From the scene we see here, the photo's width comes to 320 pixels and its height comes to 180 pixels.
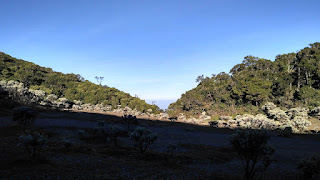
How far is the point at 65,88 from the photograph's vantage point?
80500 millimetres

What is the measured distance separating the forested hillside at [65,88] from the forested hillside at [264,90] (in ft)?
56.1

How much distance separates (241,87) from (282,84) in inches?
450

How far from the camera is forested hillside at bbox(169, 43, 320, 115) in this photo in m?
52.6

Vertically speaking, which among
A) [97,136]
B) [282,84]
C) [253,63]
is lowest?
[97,136]

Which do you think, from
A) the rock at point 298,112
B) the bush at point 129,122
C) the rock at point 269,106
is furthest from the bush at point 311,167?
the rock at point 269,106

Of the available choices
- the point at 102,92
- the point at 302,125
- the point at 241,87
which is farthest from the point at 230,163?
the point at 102,92

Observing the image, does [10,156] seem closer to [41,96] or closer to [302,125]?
[302,125]

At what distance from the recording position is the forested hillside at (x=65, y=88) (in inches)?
2736

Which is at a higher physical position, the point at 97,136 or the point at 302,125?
the point at 302,125

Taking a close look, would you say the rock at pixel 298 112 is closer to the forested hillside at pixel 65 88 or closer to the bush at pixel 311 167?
the bush at pixel 311 167

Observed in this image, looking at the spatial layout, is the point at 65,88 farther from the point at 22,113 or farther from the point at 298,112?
the point at 298,112

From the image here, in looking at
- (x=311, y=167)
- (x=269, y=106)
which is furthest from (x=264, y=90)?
(x=311, y=167)

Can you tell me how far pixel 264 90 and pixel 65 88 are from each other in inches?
2998

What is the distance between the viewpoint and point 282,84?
56438mm
